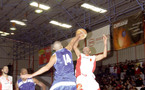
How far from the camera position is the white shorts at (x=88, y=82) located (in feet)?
15.2

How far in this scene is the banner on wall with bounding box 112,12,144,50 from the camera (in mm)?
10728

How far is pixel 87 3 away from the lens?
16188mm

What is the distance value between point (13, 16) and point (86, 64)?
17.8 meters

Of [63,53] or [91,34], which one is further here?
[91,34]

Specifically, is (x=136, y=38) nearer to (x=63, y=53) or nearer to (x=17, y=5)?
(x=63, y=53)

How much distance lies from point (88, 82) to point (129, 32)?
24.5 ft

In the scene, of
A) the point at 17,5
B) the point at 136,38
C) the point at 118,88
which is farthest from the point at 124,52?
the point at 17,5

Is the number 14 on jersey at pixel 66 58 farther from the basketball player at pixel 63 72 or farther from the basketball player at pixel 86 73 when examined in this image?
the basketball player at pixel 86 73

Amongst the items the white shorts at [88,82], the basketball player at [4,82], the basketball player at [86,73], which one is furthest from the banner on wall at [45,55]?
the white shorts at [88,82]

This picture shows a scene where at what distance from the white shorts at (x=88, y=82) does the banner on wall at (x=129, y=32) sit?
6.67 m

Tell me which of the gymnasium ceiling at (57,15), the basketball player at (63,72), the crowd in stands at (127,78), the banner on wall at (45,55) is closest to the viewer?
the basketball player at (63,72)

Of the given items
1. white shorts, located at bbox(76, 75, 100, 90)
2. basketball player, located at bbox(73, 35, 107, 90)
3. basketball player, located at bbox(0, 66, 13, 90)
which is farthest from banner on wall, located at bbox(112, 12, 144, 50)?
basketball player, located at bbox(0, 66, 13, 90)

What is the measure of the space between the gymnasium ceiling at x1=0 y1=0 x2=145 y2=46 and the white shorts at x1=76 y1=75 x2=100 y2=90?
10.0m

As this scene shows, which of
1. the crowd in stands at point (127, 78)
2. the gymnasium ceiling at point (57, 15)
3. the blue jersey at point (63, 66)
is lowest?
the crowd in stands at point (127, 78)
